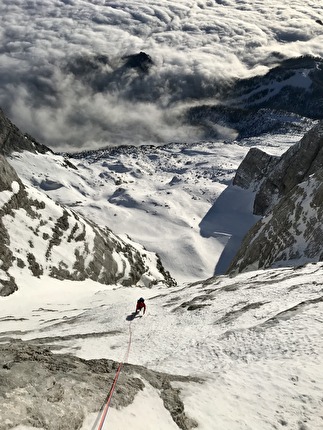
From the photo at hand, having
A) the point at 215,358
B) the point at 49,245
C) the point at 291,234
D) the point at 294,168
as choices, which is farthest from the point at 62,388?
the point at 294,168

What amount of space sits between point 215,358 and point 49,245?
249 feet

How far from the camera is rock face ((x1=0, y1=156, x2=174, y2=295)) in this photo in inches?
3167

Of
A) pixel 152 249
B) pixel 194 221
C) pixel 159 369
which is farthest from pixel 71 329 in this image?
pixel 194 221

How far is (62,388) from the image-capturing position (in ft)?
40.5

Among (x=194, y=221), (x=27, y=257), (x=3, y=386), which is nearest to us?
(x=3, y=386)

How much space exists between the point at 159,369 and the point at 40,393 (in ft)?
27.0

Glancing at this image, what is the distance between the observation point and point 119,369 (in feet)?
49.6

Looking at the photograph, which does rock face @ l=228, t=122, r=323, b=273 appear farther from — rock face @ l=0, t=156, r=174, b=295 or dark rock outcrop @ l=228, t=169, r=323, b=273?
rock face @ l=0, t=156, r=174, b=295

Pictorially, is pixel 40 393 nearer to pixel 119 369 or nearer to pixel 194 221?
pixel 119 369

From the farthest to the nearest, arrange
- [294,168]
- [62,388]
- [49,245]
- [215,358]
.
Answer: [294,168]
[49,245]
[215,358]
[62,388]

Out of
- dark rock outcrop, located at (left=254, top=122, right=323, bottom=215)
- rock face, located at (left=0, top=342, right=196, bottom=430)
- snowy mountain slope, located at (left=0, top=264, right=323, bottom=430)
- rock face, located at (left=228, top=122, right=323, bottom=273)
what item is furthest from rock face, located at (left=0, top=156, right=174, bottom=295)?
dark rock outcrop, located at (left=254, top=122, right=323, bottom=215)

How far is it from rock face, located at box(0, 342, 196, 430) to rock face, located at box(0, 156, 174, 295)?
58.1 meters

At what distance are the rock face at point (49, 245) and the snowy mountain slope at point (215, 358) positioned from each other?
147 feet

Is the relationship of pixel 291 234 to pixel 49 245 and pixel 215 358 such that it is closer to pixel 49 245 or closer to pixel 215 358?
pixel 215 358
